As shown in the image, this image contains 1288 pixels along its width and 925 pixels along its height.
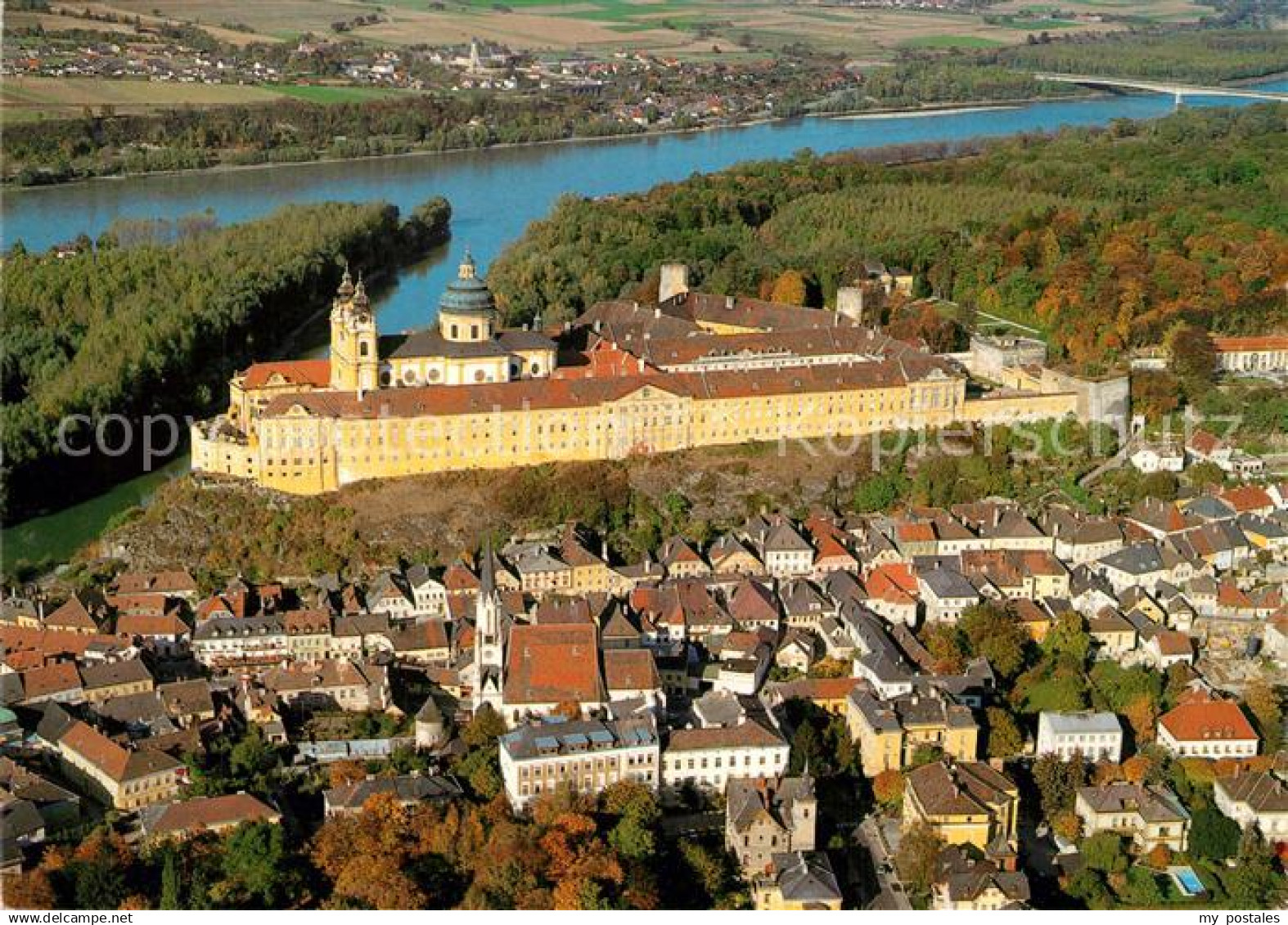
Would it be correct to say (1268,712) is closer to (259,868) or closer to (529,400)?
(529,400)

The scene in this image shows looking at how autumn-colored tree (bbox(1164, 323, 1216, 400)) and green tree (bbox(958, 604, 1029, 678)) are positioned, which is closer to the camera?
green tree (bbox(958, 604, 1029, 678))

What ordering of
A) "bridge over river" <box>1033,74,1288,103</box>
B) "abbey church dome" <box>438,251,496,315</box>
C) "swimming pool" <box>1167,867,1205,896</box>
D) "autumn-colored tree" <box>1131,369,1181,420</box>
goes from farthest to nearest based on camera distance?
"bridge over river" <box>1033,74,1288,103</box> → "autumn-colored tree" <box>1131,369,1181,420</box> → "abbey church dome" <box>438,251,496,315</box> → "swimming pool" <box>1167,867,1205,896</box>

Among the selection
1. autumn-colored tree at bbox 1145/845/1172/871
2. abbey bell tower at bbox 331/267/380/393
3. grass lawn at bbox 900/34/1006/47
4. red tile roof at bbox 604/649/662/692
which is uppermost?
grass lawn at bbox 900/34/1006/47

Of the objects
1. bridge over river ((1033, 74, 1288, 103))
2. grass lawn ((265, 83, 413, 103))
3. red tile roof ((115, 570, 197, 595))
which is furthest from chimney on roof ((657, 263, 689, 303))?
bridge over river ((1033, 74, 1288, 103))

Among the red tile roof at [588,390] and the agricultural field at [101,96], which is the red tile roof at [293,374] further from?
the agricultural field at [101,96]

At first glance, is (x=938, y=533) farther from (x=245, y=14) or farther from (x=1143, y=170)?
(x=245, y=14)

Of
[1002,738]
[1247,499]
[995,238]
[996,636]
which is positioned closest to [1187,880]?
[1002,738]

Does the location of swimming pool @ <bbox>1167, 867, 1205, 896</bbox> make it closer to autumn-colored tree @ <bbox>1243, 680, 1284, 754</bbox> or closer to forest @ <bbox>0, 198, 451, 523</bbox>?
autumn-colored tree @ <bbox>1243, 680, 1284, 754</bbox>

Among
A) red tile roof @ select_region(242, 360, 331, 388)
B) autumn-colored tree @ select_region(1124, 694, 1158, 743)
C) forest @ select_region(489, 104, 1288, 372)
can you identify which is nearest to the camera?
autumn-colored tree @ select_region(1124, 694, 1158, 743)

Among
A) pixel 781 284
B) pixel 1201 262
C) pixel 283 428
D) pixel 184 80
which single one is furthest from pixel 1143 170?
pixel 184 80
